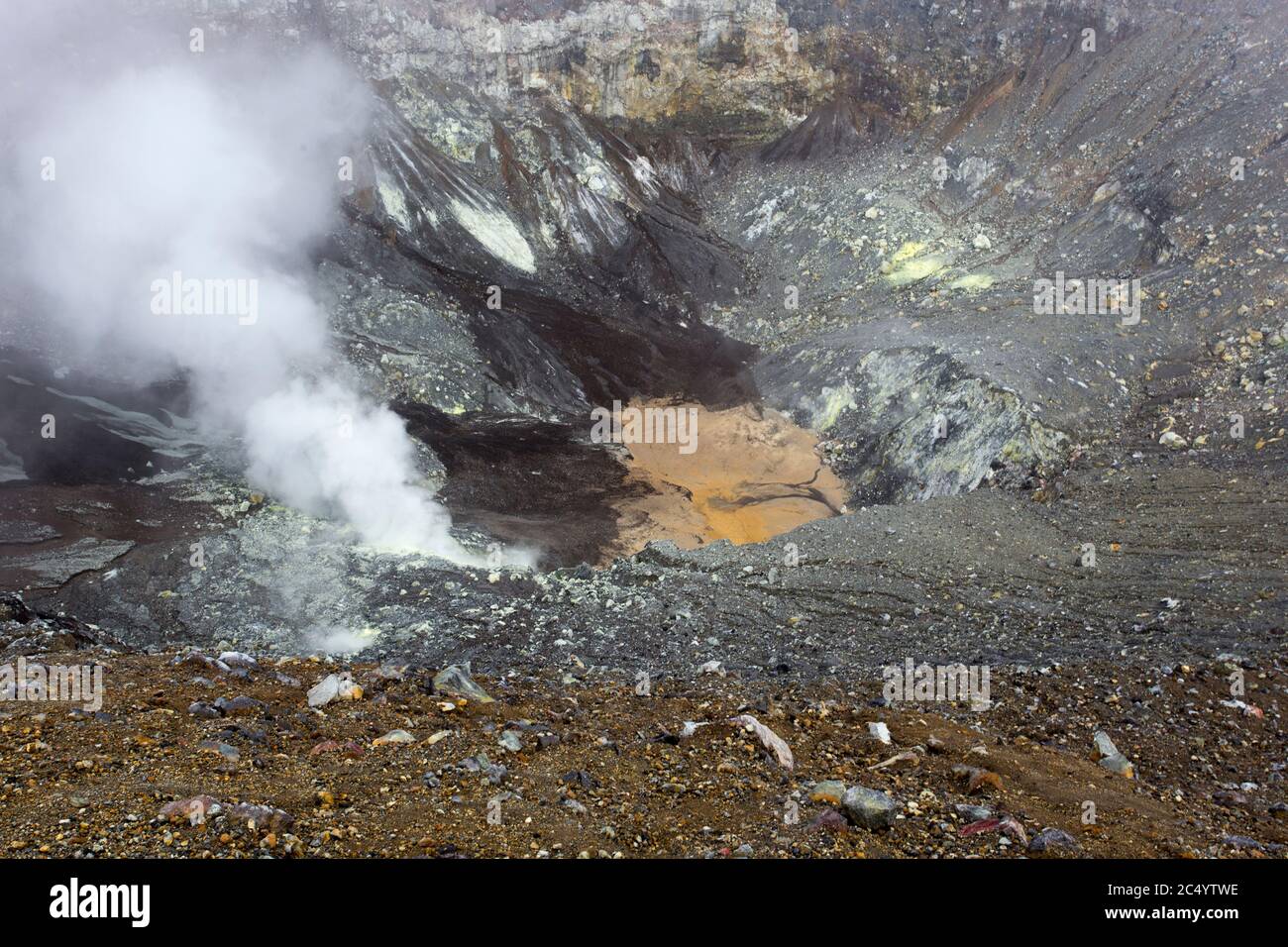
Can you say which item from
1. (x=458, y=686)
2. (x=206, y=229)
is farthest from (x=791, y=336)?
(x=458, y=686)

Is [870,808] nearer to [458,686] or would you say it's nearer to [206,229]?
[458,686]

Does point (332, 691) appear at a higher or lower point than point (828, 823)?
higher

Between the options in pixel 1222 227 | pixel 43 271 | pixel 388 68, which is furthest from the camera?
pixel 388 68

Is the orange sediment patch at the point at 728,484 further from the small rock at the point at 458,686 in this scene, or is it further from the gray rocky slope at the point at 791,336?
the small rock at the point at 458,686

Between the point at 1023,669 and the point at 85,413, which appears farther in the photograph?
the point at 85,413

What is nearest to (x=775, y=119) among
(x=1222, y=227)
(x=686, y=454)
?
(x=1222, y=227)

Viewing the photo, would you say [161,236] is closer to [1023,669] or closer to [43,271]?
[43,271]
